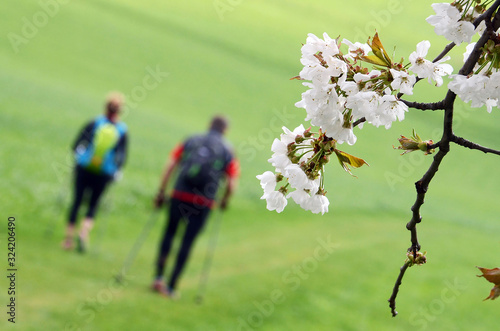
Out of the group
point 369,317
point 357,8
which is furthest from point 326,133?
point 357,8

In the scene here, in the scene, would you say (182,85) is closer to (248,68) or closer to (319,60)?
(248,68)

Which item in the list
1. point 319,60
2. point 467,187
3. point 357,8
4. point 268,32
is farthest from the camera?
point 357,8

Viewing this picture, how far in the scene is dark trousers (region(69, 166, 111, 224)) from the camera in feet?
31.3

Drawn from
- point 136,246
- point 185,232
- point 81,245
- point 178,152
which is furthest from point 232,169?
point 136,246

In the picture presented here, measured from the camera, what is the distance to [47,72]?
29625 mm

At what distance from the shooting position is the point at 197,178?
8.30 metres

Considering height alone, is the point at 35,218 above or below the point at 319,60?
below

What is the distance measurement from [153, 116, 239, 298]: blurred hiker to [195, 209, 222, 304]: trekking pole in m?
1.29

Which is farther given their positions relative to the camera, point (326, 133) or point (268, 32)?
point (268, 32)

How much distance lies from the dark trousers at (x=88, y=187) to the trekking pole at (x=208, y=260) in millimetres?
1745

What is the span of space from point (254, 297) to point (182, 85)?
23.5 metres

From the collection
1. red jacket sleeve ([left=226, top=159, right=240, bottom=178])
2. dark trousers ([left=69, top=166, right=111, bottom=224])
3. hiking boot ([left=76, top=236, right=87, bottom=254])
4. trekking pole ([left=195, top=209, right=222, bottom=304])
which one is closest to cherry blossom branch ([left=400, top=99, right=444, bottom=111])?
red jacket sleeve ([left=226, top=159, right=240, bottom=178])

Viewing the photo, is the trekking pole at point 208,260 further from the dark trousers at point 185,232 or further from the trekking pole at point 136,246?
the trekking pole at point 136,246

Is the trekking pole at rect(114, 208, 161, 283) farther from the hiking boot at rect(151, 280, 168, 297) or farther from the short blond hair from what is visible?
the short blond hair
